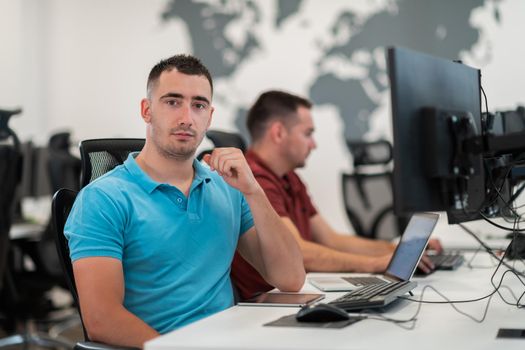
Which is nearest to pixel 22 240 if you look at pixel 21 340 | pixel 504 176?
pixel 21 340

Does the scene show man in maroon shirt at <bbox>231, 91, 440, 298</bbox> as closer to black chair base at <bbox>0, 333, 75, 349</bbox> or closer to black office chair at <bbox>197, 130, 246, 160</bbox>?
black office chair at <bbox>197, 130, 246, 160</bbox>

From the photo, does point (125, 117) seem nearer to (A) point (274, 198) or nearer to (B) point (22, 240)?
(B) point (22, 240)

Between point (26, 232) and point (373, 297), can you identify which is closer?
point (373, 297)

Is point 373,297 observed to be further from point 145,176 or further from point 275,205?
point 275,205

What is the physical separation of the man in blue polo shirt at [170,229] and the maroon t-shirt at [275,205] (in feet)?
0.69

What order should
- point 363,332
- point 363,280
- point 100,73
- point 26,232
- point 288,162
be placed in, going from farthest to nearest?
point 100,73 < point 26,232 < point 288,162 < point 363,280 < point 363,332

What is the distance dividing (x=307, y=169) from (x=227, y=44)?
1.12 metres

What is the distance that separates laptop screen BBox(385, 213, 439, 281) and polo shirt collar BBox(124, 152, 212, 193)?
1.91ft

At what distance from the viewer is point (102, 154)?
1918mm

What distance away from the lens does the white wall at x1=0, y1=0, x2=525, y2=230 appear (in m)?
5.27

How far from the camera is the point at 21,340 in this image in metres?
3.82

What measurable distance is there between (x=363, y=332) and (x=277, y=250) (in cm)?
61

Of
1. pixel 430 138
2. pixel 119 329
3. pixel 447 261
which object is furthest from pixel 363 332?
pixel 447 261

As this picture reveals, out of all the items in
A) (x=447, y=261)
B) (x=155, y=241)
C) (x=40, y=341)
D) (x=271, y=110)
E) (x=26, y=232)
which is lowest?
(x=40, y=341)
